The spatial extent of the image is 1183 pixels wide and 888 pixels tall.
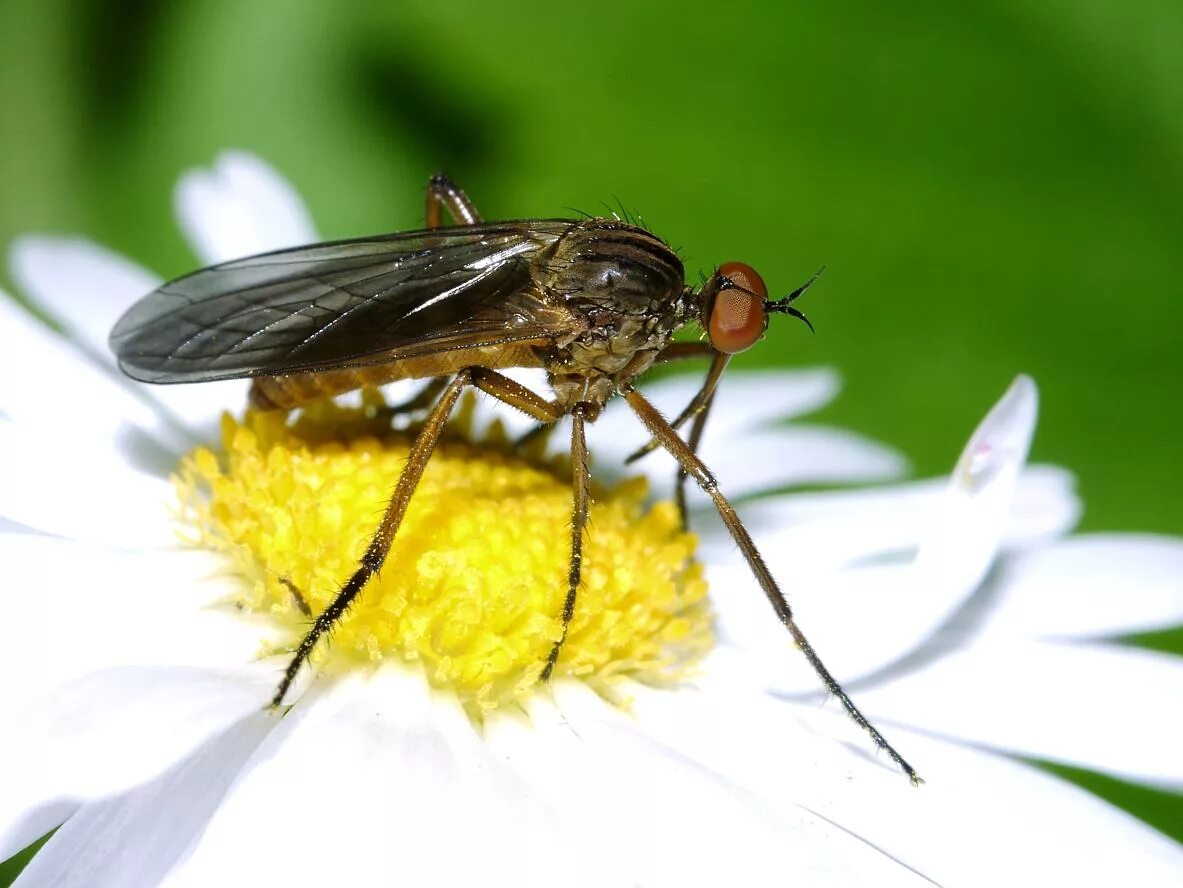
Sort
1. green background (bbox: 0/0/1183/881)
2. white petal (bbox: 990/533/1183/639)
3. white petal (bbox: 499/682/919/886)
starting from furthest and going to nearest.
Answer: green background (bbox: 0/0/1183/881)
white petal (bbox: 990/533/1183/639)
white petal (bbox: 499/682/919/886)

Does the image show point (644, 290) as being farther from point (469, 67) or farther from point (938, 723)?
point (469, 67)

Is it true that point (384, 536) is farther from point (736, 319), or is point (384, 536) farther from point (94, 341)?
point (94, 341)

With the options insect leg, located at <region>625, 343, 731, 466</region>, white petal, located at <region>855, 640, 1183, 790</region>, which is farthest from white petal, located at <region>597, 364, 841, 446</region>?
white petal, located at <region>855, 640, 1183, 790</region>

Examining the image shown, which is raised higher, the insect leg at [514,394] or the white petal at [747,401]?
the white petal at [747,401]

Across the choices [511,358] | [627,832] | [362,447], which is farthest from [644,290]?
[627,832]

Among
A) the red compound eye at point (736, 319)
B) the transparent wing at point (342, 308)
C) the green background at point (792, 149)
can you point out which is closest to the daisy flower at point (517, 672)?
the transparent wing at point (342, 308)

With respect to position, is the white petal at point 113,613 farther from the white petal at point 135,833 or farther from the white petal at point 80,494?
the white petal at point 135,833

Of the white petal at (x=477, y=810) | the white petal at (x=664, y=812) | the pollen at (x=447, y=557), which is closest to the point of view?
the white petal at (x=477, y=810)

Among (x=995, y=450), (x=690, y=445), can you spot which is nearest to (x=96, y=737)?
(x=690, y=445)

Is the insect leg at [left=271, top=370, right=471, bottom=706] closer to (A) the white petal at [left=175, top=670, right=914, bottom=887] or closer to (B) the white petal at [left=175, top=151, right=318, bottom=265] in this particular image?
(A) the white petal at [left=175, top=670, right=914, bottom=887]
